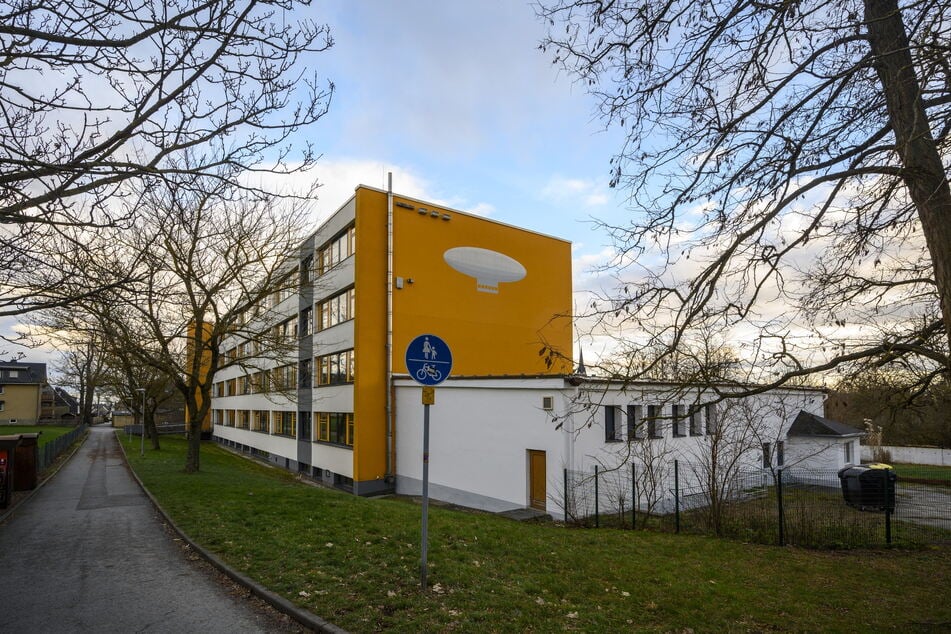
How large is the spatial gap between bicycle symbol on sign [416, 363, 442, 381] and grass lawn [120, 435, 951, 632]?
248 centimetres

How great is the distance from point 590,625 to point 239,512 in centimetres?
875

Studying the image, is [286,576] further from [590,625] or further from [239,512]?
[239,512]

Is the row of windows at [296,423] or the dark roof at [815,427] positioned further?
the dark roof at [815,427]

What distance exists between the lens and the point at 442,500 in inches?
865

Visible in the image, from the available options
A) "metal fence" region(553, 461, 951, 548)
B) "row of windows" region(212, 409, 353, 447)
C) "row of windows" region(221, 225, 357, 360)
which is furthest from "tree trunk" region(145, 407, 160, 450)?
"metal fence" region(553, 461, 951, 548)

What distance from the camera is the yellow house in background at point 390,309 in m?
25.4

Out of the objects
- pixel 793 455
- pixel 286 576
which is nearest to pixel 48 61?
pixel 286 576

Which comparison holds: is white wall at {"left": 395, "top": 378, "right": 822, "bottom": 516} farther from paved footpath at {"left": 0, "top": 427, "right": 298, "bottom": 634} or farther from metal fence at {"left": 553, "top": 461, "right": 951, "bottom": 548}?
paved footpath at {"left": 0, "top": 427, "right": 298, "bottom": 634}

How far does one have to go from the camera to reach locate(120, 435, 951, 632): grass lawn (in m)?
6.17

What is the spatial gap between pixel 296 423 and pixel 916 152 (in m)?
32.3

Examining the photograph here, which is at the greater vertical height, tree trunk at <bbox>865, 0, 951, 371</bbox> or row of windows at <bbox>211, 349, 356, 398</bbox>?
tree trunk at <bbox>865, 0, 951, 371</bbox>

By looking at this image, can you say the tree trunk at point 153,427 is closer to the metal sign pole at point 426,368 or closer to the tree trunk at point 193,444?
the tree trunk at point 193,444

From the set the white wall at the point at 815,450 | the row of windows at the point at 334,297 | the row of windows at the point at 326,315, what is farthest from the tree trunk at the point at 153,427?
the white wall at the point at 815,450

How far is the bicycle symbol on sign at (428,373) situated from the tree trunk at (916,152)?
5.22 metres
